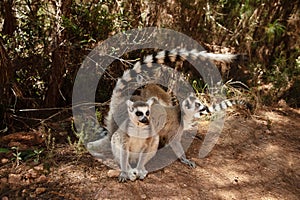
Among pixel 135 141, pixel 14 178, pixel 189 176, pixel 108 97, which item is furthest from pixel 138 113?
pixel 108 97

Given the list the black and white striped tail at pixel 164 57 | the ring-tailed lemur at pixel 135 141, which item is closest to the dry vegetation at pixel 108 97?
the ring-tailed lemur at pixel 135 141

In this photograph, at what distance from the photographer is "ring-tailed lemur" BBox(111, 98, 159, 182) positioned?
2.52 metres

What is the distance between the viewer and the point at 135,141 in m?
2.63

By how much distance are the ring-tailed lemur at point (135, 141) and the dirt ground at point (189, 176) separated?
11cm

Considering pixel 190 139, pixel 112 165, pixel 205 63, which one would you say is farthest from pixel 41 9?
pixel 205 63

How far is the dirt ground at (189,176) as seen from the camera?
7.68ft

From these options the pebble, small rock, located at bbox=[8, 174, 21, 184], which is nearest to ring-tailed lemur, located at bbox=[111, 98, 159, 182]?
the pebble

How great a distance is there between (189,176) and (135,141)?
1.79ft

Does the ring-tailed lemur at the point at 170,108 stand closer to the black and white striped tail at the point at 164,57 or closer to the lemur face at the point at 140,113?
the black and white striped tail at the point at 164,57

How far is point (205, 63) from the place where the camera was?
456cm

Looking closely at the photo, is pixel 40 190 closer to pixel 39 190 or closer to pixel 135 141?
pixel 39 190

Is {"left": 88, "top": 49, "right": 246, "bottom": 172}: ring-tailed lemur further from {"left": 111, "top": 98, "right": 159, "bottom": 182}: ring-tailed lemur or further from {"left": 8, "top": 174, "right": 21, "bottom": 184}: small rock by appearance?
{"left": 8, "top": 174, "right": 21, "bottom": 184}: small rock

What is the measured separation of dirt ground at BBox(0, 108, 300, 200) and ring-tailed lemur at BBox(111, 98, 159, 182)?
0.11m

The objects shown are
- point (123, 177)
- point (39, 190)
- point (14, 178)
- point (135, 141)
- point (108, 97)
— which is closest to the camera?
point (39, 190)
